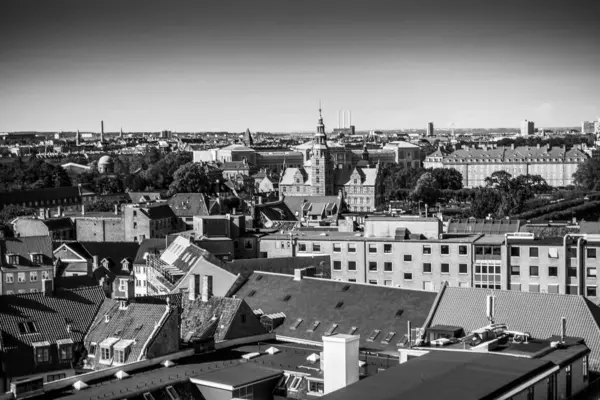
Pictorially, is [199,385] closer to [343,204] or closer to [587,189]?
[343,204]

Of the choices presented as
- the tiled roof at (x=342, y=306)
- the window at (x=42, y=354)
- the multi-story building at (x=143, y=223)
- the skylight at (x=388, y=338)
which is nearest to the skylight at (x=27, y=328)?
the window at (x=42, y=354)

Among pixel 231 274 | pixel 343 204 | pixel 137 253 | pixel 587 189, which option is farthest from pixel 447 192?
pixel 231 274

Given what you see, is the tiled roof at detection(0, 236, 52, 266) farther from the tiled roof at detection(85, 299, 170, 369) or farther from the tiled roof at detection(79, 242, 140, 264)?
the tiled roof at detection(85, 299, 170, 369)

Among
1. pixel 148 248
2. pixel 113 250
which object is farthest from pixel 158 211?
pixel 148 248

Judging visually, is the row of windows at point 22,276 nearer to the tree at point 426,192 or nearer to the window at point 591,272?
the window at point 591,272

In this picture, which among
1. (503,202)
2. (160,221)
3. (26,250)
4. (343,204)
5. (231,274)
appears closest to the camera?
(231,274)

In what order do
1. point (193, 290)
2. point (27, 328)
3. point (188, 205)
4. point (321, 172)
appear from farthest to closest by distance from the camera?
point (321, 172) → point (188, 205) → point (193, 290) → point (27, 328)

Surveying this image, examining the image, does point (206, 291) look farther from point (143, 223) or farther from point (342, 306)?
point (143, 223)
